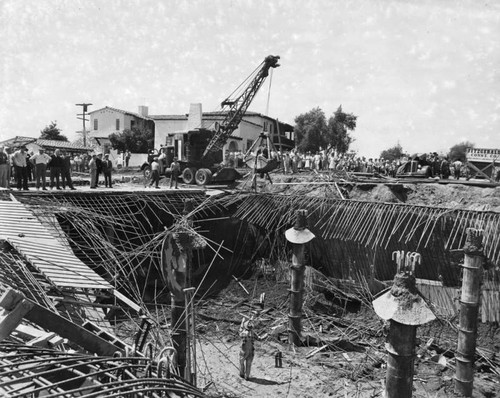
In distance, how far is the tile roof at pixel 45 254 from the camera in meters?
7.16

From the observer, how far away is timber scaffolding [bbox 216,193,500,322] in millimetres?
12844

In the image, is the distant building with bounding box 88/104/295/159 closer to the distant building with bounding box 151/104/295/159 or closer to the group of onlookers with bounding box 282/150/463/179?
the distant building with bounding box 151/104/295/159

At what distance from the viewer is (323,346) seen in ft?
41.5

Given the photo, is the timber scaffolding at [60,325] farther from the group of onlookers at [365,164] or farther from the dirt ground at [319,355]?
the group of onlookers at [365,164]

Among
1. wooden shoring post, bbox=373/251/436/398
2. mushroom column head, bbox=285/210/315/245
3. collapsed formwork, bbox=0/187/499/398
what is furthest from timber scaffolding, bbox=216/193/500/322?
wooden shoring post, bbox=373/251/436/398

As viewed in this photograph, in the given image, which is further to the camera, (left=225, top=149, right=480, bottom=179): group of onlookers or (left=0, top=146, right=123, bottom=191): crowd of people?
(left=225, top=149, right=480, bottom=179): group of onlookers

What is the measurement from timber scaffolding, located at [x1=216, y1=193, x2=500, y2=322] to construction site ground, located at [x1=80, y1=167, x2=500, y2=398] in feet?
3.30

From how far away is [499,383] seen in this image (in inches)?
425

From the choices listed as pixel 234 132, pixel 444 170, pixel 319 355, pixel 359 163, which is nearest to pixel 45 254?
pixel 319 355

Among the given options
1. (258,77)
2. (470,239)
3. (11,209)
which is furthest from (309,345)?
(258,77)

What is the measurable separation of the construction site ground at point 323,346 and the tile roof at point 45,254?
9.08 ft

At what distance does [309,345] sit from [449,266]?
4.78m

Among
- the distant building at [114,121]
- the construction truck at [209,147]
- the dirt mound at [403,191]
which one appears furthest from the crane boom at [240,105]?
the distant building at [114,121]

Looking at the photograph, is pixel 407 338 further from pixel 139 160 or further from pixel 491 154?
pixel 139 160
